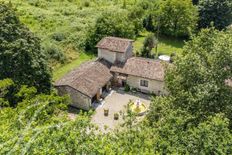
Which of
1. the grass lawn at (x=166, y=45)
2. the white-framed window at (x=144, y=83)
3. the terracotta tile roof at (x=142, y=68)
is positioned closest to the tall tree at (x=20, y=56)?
the terracotta tile roof at (x=142, y=68)

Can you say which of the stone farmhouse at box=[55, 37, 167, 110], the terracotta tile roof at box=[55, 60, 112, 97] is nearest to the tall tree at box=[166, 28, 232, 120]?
the stone farmhouse at box=[55, 37, 167, 110]

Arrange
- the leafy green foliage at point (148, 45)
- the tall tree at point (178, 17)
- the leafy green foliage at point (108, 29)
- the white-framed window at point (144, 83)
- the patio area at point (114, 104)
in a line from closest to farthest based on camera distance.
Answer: the patio area at point (114, 104)
the white-framed window at point (144, 83)
the leafy green foliage at point (148, 45)
the leafy green foliage at point (108, 29)
the tall tree at point (178, 17)

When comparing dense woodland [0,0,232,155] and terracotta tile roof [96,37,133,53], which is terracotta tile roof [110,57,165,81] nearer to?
terracotta tile roof [96,37,133,53]

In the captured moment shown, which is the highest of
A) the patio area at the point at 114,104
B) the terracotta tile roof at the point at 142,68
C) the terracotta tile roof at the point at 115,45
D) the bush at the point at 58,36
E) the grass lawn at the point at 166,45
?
the terracotta tile roof at the point at 115,45

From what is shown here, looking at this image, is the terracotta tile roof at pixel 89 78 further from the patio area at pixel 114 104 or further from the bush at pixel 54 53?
the bush at pixel 54 53

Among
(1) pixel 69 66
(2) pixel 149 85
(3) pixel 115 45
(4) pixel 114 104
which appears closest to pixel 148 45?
(3) pixel 115 45

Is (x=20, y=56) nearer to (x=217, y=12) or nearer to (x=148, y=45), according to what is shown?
(x=148, y=45)
